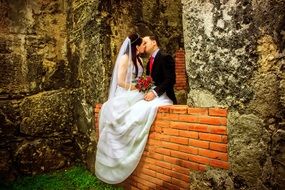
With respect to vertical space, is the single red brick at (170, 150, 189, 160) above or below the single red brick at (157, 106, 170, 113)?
below

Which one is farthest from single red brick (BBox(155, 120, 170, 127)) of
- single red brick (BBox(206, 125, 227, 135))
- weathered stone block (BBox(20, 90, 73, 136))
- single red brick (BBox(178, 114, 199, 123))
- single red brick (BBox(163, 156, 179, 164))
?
weathered stone block (BBox(20, 90, 73, 136))

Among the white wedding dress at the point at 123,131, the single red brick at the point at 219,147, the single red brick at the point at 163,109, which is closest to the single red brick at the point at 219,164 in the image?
the single red brick at the point at 219,147

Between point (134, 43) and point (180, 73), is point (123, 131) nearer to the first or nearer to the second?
point (134, 43)

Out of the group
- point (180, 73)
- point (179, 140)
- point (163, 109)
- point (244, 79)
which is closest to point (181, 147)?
point (179, 140)

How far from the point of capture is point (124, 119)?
4312mm

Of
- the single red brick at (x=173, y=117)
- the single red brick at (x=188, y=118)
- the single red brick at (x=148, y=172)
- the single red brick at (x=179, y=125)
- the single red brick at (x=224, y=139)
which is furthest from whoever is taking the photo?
the single red brick at (x=148, y=172)

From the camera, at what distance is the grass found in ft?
16.2

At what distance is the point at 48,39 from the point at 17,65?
0.74 meters

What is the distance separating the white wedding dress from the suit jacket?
5.2 inches

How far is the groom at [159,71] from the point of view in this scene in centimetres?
437

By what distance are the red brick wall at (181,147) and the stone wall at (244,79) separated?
0.10 meters

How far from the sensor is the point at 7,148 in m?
5.41

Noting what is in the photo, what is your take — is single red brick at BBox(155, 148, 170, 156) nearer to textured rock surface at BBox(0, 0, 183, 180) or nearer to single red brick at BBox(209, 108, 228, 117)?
single red brick at BBox(209, 108, 228, 117)

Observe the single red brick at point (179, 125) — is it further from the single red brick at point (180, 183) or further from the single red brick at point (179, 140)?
the single red brick at point (180, 183)
